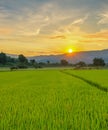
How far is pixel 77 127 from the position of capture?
5648 mm

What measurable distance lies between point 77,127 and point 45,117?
3.91 feet

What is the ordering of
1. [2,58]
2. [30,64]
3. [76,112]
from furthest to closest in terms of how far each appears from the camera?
[30,64]
[2,58]
[76,112]

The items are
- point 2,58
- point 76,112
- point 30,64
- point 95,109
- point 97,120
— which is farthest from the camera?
point 30,64

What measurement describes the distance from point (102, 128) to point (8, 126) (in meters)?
1.70

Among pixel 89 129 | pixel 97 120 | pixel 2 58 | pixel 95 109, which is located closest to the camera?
pixel 89 129

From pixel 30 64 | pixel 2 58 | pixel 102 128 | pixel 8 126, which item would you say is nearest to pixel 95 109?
pixel 102 128

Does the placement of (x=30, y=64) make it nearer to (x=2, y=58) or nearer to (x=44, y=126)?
(x=2, y=58)

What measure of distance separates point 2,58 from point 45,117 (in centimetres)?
12387

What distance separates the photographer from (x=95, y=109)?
25.9 ft

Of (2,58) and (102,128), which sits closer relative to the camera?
(102,128)

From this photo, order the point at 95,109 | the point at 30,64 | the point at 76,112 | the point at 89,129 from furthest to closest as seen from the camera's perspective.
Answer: the point at 30,64 < the point at 95,109 < the point at 76,112 < the point at 89,129

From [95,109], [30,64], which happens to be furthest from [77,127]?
[30,64]

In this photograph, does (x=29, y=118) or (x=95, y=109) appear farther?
(x=95, y=109)

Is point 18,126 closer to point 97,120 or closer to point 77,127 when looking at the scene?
point 77,127
